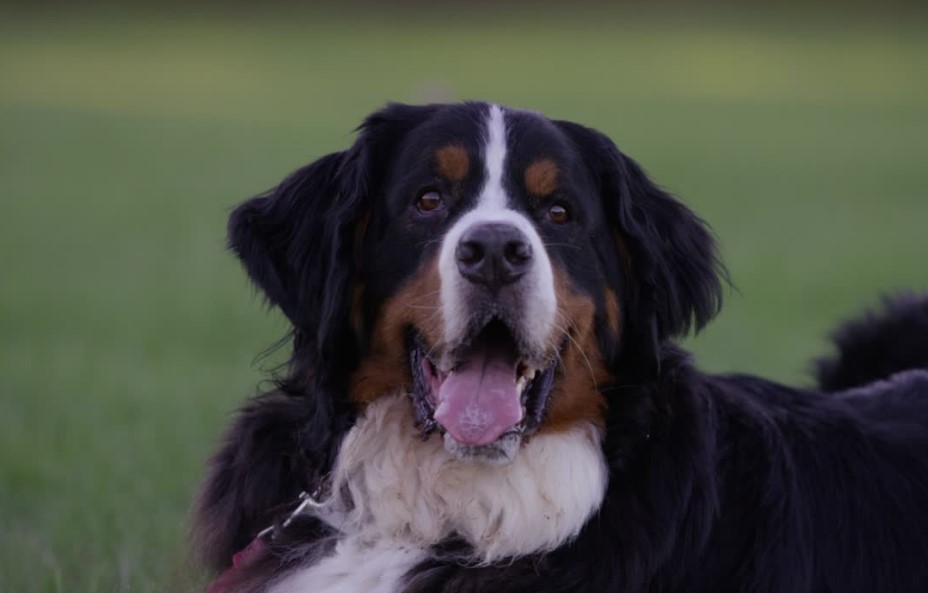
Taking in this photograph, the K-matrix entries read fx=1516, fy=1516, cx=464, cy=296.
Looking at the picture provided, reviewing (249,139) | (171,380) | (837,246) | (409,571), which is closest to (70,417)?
(171,380)

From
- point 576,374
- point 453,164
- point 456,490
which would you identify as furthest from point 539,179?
point 456,490

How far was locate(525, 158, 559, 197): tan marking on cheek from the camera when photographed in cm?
438

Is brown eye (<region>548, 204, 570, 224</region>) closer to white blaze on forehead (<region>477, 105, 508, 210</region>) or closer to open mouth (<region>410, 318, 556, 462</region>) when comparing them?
white blaze on forehead (<region>477, 105, 508, 210</region>)

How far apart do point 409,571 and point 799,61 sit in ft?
145

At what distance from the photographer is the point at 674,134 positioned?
94.8 ft

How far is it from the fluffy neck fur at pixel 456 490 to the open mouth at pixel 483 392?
8cm

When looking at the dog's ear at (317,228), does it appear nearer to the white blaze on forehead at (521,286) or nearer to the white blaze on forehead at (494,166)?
the white blaze on forehead at (494,166)

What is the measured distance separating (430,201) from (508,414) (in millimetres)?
664

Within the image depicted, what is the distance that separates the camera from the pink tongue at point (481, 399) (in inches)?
165

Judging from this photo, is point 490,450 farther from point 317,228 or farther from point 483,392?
point 317,228

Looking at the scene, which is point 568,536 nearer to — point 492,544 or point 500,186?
point 492,544

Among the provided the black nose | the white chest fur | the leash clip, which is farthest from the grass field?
the black nose

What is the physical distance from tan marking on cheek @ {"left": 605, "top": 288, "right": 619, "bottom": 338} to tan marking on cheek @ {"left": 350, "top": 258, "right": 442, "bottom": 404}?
1.81ft

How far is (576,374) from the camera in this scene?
4.36 metres
